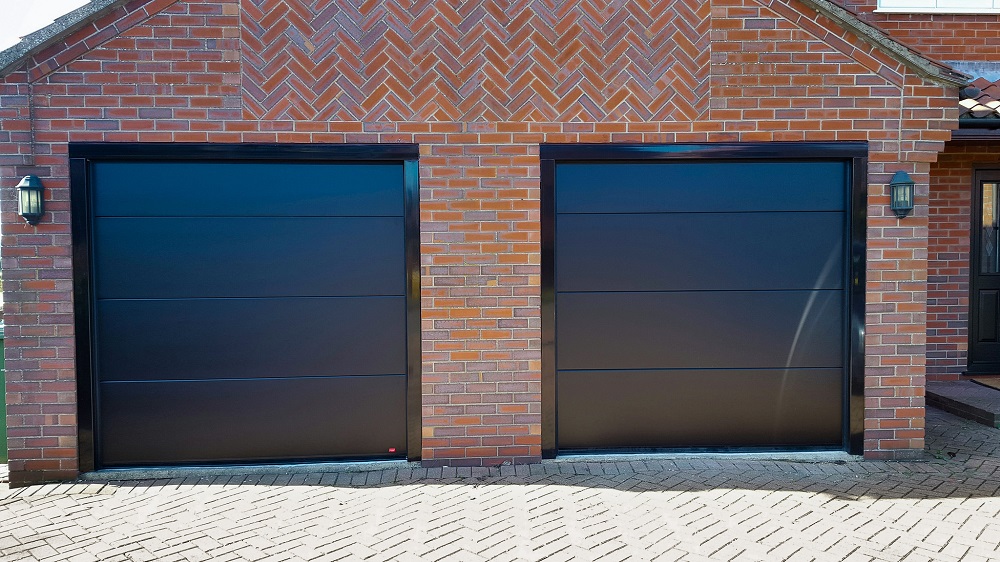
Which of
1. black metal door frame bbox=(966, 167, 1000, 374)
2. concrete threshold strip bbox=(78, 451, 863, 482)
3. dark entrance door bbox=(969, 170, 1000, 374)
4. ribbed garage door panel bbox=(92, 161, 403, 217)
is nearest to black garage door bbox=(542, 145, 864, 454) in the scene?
concrete threshold strip bbox=(78, 451, 863, 482)

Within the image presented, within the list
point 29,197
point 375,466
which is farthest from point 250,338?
point 29,197

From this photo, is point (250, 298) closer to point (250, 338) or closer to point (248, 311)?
point (248, 311)

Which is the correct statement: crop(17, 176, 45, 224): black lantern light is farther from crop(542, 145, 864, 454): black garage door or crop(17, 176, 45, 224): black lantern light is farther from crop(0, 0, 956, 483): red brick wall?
crop(542, 145, 864, 454): black garage door

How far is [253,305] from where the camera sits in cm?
515

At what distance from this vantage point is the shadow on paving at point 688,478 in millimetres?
4625

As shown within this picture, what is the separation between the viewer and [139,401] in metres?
5.07

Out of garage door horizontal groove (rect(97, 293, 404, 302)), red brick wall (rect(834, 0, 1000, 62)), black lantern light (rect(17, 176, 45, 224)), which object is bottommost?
garage door horizontal groove (rect(97, 293, 404, 302))

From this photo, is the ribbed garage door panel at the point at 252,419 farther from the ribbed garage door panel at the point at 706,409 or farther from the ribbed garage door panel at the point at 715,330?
the ribbed garage door panel at the point at 715,330

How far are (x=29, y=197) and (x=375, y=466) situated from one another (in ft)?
10.4

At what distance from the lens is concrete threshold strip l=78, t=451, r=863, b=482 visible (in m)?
4.98

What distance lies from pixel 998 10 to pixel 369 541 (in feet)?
26.9

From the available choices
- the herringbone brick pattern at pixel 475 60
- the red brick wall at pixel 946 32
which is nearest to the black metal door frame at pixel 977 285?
the red brick wall at pixel 946 32

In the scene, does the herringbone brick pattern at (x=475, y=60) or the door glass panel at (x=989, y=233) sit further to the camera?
the door glass panel at (x=989, y=233)

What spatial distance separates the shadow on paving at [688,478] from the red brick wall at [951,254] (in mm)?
2240
